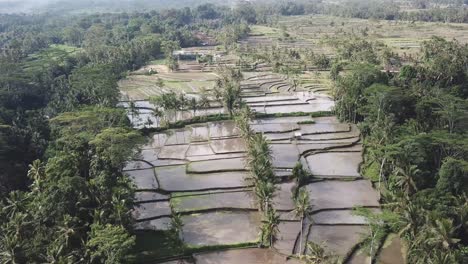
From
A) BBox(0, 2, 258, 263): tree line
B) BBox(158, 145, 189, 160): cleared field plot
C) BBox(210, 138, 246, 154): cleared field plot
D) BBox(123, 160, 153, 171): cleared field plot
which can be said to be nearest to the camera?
BBox(0, 2, 258, 263): tree line

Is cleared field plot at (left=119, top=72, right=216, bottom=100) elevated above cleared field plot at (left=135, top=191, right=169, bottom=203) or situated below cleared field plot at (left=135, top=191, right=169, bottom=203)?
above

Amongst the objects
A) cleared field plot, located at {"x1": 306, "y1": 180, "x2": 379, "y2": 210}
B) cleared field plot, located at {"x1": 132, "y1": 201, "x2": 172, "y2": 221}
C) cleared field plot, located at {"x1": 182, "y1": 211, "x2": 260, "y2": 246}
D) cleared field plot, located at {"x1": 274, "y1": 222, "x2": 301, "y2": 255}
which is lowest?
cleared field plot, located at {"x1": 274, "y1": 222, "x2": 301, "y2": 255}

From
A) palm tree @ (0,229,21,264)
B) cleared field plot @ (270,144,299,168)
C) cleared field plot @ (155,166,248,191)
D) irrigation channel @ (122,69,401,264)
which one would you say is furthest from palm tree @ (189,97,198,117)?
palm tree @ (0,229,21,264)

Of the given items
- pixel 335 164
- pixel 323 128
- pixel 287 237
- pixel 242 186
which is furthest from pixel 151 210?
pixel 323 128

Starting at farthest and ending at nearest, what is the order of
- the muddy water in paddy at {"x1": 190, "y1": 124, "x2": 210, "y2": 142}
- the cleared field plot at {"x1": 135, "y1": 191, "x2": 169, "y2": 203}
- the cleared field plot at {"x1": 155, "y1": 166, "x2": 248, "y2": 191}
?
the muddy water in paddy at {"x1": 190, "y1": 124, "x2": 210, "y2": 142} < the cleared field plot at {"x1": 155, "y1": 166, "x2": 248, "y2": 191} < the cleared field plot at {"x1": 135, "y1": 191, "x2": 169, "y2": 203}

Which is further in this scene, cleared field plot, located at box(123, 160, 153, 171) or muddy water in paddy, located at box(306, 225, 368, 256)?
cleared field plot, located at box(123, 160, 153, 171)

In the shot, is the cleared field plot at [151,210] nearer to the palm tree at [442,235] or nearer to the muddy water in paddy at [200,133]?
the muddy water in paddy at [200,133]

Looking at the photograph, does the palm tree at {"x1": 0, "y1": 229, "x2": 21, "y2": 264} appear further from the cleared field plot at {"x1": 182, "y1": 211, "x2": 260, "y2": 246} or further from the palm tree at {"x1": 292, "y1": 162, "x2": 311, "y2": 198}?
the palm tree at {"x1": 292, "y1": 162, "x2": 311, "y2": 198}

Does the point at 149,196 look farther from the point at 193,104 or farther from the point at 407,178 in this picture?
the point at 193,104
